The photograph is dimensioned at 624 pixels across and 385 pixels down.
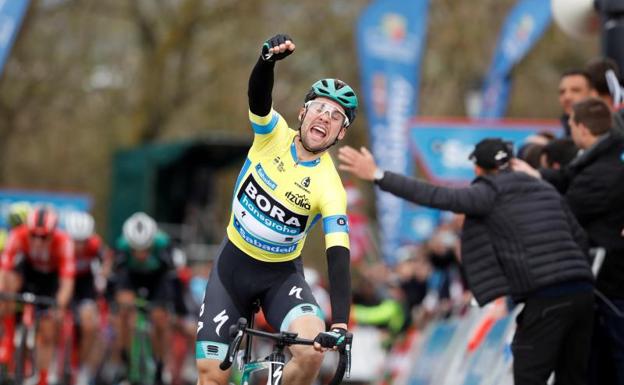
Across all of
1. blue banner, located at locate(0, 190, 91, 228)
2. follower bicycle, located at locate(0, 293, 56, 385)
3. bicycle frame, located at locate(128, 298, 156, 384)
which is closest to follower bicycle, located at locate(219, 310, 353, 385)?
follower bicycle, located at locate(0, 293, 56, 385)

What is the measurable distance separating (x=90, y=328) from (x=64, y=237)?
1.60m

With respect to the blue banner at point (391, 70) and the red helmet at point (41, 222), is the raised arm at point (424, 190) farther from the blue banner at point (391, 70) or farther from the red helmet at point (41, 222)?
the blue banner at point (391, 70)

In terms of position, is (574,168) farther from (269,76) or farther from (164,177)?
(164,177)

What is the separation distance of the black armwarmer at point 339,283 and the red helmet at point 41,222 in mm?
6720

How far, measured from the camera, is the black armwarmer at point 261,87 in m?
7.53

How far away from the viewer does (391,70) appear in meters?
22.0

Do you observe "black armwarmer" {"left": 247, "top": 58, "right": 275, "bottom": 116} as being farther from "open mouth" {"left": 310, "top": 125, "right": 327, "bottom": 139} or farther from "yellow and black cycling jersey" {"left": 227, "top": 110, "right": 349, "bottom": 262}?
"open mouth" {"left": 310, "top": 125, "right": 327, "bottom": 139}

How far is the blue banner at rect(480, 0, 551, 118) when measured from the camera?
21.2 metres

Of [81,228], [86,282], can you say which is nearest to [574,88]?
[81,228]

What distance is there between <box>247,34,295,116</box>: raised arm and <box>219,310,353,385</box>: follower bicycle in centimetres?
141

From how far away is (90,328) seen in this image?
1498 centimetres

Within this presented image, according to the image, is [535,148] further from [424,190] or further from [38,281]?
[38,281]

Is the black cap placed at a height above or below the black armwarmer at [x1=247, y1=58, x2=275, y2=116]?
below

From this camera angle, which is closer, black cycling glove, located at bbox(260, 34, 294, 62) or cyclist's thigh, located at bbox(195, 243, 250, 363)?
black cycling glove, located at bbox(260, 34, 294, 62)
